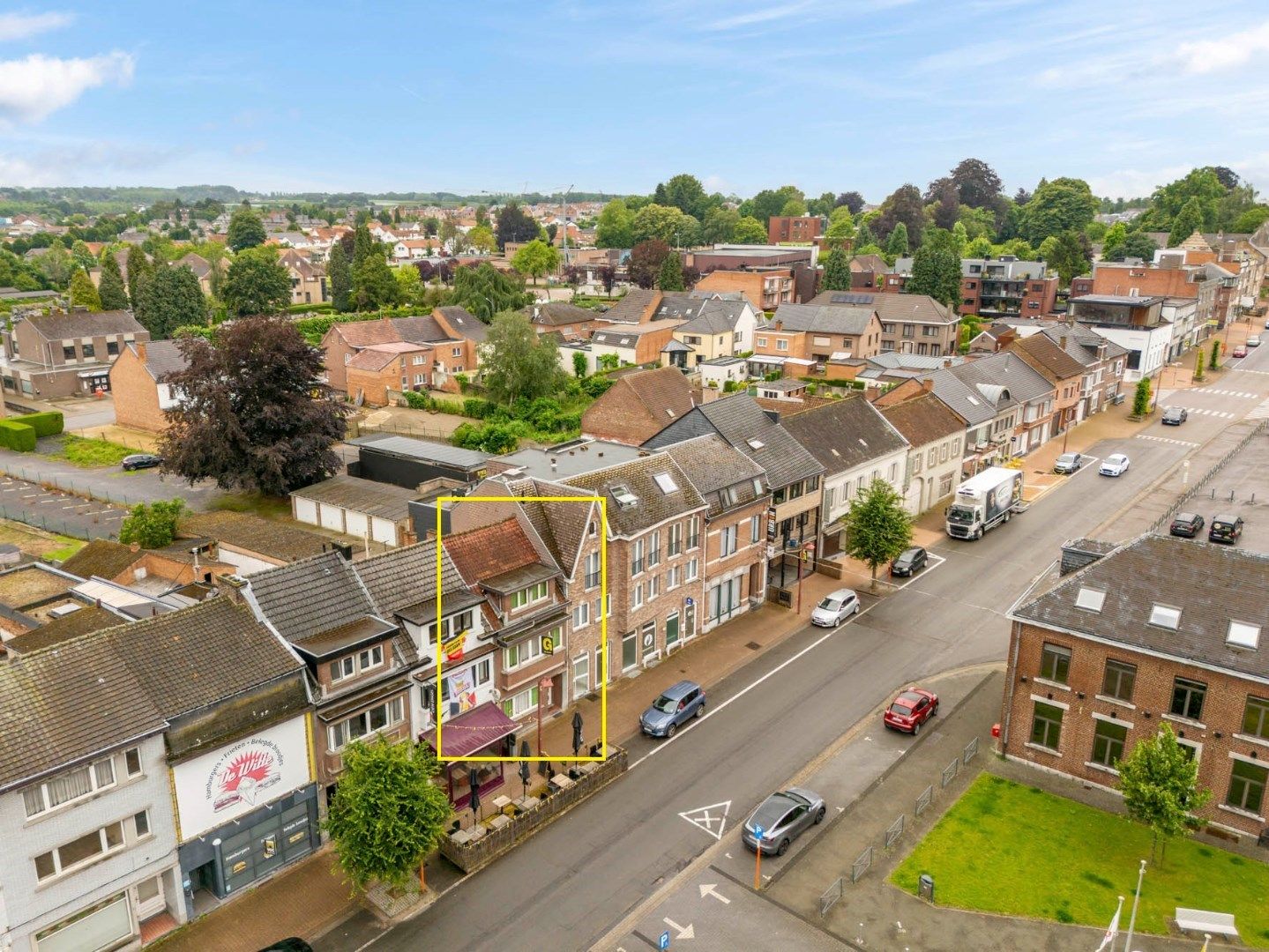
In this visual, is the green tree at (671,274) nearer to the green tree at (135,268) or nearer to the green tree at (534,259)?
the green tree at (534,259)

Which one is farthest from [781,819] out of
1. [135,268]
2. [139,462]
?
[135,268]

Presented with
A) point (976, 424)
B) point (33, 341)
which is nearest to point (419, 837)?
point (976, 424)

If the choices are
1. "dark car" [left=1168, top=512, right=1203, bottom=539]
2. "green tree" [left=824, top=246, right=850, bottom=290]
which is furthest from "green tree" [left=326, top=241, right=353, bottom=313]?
"dark car" [left=1168, top=512, right=1203, bottom=539]

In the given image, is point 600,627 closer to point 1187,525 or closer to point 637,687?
point 637,687

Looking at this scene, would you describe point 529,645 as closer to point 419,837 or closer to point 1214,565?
point 419,837

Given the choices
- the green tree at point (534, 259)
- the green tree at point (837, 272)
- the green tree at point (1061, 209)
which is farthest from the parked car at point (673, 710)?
the green tree at point (1061, 209)

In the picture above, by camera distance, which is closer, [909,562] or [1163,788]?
[1163,788]
